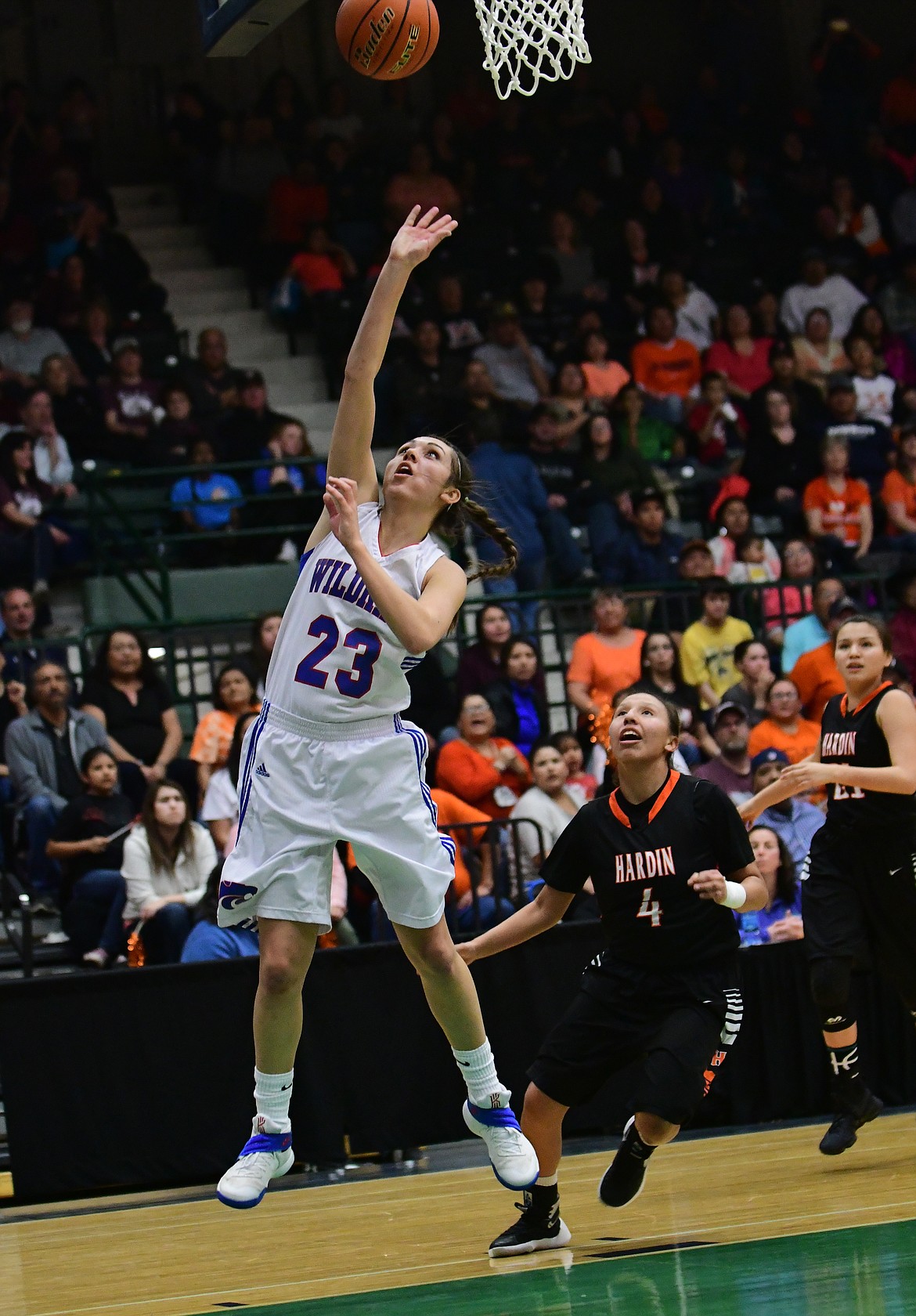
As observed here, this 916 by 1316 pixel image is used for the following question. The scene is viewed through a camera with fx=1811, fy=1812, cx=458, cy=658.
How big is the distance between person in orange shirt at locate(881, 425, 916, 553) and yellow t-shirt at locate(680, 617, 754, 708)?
218 cm

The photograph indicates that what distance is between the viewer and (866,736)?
6.81 meters

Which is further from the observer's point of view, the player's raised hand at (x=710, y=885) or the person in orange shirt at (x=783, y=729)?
the person in orange shirt at (x=783, y=729)

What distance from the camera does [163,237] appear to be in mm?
15953

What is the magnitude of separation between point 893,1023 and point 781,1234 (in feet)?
10.6

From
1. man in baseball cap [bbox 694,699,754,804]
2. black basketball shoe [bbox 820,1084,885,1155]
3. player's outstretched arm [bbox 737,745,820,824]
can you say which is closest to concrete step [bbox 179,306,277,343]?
man in baseball cap [bbox 694,699,754,804]

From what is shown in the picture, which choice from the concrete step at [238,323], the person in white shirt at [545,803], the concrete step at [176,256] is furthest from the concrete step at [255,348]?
the person in white shirt at [545,803]

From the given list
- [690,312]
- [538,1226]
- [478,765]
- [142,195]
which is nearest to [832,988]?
[538,1226]

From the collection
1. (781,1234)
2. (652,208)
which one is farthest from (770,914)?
(652,208)

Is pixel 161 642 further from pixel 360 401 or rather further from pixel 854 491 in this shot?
pixel 360 401

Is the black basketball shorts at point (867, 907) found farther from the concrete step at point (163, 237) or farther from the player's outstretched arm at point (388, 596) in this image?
the concrete step at point (163, 237)

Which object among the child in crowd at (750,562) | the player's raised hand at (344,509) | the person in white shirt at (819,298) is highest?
the person in white shirt at (819,298)

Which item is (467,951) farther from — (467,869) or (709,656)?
(709,656)

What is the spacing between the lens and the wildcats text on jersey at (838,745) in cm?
685

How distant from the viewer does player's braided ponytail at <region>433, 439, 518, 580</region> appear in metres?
5.54
